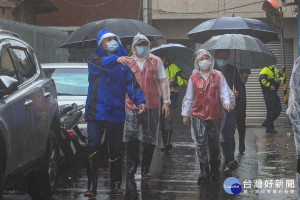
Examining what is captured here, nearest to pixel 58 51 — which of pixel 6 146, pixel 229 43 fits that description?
pixel 229 43

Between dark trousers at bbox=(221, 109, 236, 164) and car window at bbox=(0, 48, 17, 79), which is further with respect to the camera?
dark trousers at bbox=(221, 109, 236, 164)

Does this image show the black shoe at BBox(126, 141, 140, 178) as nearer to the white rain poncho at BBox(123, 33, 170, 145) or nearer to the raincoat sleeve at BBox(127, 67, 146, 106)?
the white rain poncho at BBox(123, 33, 170, 145)

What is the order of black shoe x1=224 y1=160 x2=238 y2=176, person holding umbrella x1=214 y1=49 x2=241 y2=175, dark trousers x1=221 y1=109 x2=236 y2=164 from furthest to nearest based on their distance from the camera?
1. dark trousers x1=221 y1=109 x2=236 y2=164
2. person holding umbrella x1=214 y1=49 x2=241 y2=175
3. black shoe x1=224 y1=160 x2=238 y2=176

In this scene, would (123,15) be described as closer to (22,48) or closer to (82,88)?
(82,88)

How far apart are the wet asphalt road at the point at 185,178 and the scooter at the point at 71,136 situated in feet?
0.92

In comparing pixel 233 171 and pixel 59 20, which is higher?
pixel 59 20

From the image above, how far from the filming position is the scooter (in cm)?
991

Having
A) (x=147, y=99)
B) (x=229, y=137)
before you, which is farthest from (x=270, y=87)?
(x=147, y=99)

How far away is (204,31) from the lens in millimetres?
14039

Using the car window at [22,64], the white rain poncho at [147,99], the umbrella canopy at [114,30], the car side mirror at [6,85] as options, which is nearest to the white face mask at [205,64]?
the white rain poncho at [147,99]

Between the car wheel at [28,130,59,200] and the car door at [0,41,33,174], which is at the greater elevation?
the car door at [0,41,33,174]

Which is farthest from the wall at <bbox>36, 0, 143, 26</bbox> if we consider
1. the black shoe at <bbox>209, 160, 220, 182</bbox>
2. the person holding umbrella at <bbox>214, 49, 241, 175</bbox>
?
the black shoe at <bbox>209, 160, 220, 182</bbox>

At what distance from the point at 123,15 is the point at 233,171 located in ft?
54.8

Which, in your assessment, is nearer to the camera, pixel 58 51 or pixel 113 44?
pixel 113 44
